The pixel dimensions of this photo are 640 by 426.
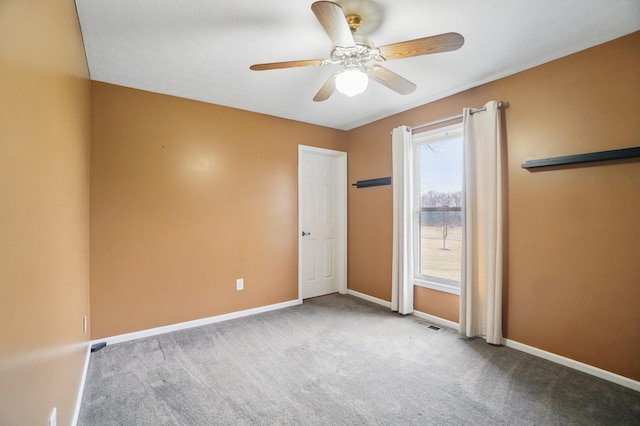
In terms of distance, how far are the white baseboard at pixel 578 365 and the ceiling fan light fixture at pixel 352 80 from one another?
270cm

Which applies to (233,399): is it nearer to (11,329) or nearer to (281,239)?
(11,329)

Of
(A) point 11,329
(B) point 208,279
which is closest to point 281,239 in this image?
(B) point 208,279

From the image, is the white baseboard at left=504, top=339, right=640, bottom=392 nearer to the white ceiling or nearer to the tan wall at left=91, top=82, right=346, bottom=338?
the white ceiling

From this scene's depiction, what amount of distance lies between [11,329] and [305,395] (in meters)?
1.74

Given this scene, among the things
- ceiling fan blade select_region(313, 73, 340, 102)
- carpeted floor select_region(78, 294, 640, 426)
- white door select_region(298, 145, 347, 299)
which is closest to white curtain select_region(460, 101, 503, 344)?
carpeted floor select_region(78, 294, 640, 426)

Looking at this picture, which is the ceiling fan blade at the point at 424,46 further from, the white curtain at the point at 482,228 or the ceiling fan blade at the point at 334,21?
the white curtain at the point at 482,228

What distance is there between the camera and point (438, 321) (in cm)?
337

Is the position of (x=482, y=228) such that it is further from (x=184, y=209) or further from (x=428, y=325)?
(x=184, y=209)

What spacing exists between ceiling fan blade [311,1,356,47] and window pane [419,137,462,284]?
2.12m

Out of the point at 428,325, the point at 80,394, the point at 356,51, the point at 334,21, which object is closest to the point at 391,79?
the point at 356,51

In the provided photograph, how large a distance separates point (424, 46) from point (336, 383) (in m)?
2.39

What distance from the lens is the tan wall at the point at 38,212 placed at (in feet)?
2.77

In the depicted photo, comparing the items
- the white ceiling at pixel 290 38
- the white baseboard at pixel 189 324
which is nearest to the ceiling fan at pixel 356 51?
the white ceiling at pixel 290 38

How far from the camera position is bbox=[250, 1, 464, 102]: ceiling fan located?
1.59m
